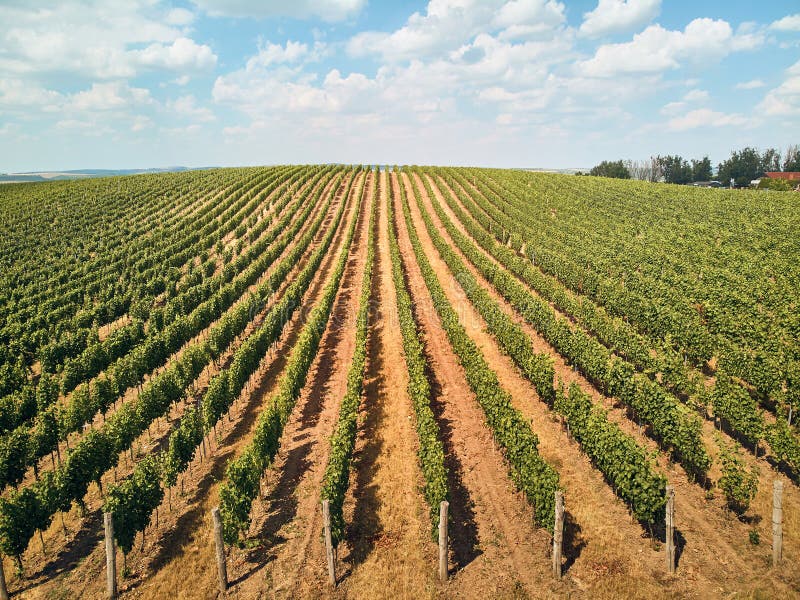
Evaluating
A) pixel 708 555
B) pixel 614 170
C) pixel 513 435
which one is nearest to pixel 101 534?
pixel 513 435

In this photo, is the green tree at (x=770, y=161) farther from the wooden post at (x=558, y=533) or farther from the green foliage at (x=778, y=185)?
the wooden post at (x=558, y=533)

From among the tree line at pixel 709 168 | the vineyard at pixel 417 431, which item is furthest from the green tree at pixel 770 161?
the vineyard at pixel 417 431

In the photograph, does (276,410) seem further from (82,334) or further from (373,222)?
(373,222)

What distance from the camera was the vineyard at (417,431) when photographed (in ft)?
41.4

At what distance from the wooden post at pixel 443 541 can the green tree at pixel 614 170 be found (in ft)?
455

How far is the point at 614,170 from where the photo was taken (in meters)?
135

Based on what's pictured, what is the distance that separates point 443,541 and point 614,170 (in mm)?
145305

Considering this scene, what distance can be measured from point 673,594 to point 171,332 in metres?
26.4

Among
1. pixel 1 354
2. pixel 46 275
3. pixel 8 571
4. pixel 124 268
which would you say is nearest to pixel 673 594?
pixel 8 571

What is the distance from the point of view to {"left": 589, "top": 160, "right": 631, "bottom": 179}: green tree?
13362 cm

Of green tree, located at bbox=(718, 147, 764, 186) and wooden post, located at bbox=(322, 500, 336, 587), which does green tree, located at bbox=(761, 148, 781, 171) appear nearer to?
green tree, located at bbox=(718, 147, 764, 186)

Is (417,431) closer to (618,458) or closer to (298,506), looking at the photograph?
(298,506)

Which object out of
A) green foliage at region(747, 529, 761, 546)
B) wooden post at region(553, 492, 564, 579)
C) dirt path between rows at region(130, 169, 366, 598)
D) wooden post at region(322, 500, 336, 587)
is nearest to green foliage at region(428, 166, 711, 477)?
green foliage at region(747, 529, 761, 546)

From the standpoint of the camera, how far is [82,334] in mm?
29297
